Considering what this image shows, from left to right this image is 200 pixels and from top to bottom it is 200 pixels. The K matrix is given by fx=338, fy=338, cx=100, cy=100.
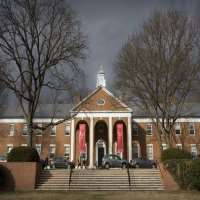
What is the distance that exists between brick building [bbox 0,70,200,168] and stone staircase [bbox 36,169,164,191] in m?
15.9

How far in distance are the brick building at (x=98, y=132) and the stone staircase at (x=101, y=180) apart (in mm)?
15860

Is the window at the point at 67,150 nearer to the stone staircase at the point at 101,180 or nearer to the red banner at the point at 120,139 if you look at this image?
the red banner at the point at 120,139

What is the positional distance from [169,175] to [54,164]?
52.0 ft

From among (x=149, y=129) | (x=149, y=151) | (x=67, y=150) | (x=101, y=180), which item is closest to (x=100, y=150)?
(x=67, y=150)

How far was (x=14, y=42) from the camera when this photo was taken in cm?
2589

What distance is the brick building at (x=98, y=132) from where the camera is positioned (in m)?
44.1

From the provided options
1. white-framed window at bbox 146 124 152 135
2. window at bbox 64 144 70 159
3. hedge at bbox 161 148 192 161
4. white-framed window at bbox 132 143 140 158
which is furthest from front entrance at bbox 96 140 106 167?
hedge at bbox 161 148 192 161

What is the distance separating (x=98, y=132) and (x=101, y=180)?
2154cm

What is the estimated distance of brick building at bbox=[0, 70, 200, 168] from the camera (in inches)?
1736

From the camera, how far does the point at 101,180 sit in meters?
25.6

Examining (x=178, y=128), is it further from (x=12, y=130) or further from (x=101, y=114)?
(x=12, y=130)

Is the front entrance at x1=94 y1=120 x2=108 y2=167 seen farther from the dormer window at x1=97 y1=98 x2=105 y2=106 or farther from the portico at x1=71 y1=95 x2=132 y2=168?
the dormer window at x1=97 y1=98 x2=105 y2=106

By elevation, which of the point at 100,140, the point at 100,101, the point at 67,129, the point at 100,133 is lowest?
the point at 100,140

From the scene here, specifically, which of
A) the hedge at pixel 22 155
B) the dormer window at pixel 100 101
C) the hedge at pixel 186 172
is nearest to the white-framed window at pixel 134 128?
the dormer window at pixel 100 101
